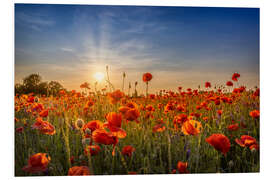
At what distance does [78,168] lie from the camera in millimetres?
2252

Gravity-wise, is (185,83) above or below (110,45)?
below

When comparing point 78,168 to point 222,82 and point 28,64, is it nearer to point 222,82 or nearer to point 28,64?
point 28,64

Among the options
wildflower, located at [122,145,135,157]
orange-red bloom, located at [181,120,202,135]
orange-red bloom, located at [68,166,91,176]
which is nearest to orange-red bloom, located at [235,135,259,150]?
orange-red bloom, located at [181,120,202,135]

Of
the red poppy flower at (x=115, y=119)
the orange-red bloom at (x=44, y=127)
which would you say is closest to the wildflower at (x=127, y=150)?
the red poppy flower at (x=115, y=119)

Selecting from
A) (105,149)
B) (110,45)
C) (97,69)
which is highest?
(110,45)

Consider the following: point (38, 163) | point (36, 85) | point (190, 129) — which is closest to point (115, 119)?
point (190, 129)

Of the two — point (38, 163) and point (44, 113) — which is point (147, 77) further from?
point (38, 163)

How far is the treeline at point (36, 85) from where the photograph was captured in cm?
268

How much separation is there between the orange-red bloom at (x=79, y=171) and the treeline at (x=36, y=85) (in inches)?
36.9

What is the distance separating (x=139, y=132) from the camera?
255 centimetres

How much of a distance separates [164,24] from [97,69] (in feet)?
3.12

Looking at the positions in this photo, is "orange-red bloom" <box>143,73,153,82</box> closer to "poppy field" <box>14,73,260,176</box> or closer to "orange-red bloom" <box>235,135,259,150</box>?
"poppy field" <box>14,73,260,176</box>
